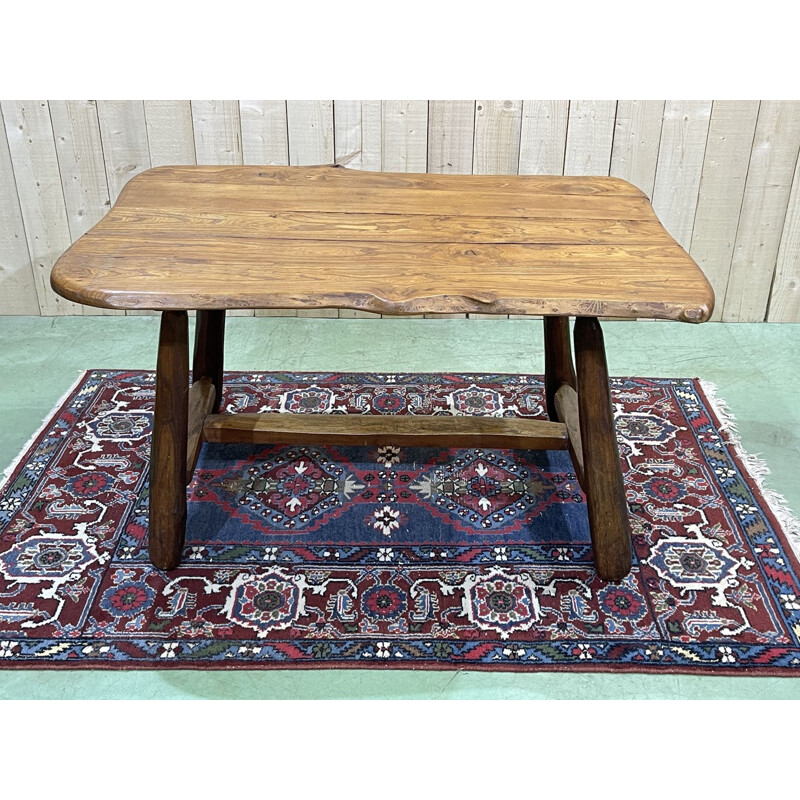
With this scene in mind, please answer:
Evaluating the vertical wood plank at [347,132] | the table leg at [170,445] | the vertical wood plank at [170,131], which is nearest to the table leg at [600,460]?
the table leg at [170,445]

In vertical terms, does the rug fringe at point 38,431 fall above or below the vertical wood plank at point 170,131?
below

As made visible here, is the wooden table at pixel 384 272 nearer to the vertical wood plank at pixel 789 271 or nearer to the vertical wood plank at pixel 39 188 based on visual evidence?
the vertical wood plank at pixel 39 188

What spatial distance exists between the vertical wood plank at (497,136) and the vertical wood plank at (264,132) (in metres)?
0.71

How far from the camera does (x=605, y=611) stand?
Result: 6.81 ft

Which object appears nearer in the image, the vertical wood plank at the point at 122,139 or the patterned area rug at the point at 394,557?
the patterned area rug at the point at 394,557

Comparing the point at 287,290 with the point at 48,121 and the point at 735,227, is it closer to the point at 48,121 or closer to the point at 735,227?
the point at 48,121

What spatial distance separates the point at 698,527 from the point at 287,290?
1.30 metres

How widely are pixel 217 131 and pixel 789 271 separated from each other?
2255 millimetres

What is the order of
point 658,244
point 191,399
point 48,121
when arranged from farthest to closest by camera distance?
1. point 48,121
2. point 191,399
3. point 658,244

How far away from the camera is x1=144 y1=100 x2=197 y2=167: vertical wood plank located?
127 inches

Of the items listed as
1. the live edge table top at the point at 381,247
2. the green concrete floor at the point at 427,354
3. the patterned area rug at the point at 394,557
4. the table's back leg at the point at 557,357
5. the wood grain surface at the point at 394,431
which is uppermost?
the live edge table top at the point at 381,247

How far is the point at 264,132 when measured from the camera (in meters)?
3.26

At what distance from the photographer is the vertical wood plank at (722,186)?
126 inches

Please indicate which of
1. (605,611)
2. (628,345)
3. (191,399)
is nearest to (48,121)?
(191,399)
